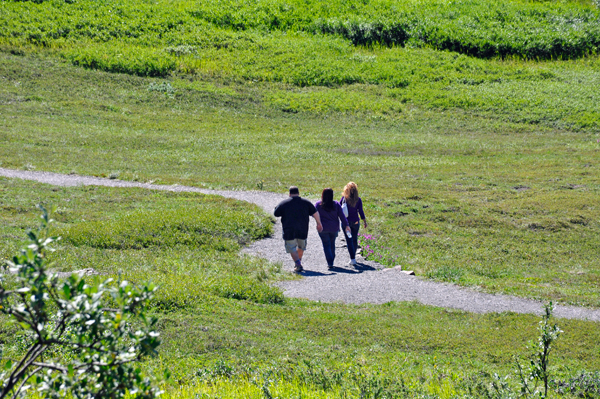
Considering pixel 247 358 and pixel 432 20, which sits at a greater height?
pixel 432 20

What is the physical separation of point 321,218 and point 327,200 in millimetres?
517

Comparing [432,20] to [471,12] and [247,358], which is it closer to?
[471,12]

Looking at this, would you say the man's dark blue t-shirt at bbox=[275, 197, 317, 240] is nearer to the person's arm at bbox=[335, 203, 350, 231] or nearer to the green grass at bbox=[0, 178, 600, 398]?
the person's arm at bbox=[335, 203, 350, 231]

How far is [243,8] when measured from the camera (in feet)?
236

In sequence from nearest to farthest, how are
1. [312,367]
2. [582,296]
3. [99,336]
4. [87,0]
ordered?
1. [99,336]
2. [312,367]
3. [582,296]
4. [87,0]

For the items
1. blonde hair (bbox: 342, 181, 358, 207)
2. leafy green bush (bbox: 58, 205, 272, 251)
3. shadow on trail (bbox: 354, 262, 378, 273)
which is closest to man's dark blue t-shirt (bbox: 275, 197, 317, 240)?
blonde hair (bbox: 342, 181, 358, 207)

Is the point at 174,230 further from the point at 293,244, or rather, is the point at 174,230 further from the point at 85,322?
the point at 85,322

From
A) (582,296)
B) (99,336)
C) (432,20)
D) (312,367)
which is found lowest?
(582,296)

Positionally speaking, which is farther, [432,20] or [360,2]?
[360,2]

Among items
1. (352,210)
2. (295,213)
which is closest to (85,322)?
(295,213)

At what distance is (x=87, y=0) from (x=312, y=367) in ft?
227

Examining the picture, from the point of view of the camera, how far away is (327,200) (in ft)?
50.8

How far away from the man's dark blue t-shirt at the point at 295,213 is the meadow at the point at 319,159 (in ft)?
4.07

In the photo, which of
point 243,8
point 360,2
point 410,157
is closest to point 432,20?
point 360,2
